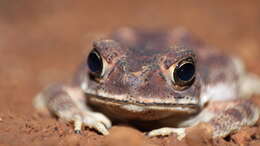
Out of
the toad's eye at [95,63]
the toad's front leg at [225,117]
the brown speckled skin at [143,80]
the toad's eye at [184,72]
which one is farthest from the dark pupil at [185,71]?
the toad's eye at [95,63]

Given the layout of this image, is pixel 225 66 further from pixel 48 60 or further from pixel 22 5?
pixel 22 5

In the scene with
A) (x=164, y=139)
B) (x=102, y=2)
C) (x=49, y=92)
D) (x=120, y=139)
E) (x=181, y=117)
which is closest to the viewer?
(x=120, y=139)

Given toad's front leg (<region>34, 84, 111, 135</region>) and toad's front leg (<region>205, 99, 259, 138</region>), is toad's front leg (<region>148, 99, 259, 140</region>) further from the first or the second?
toad's front leg (<region>34, 84, 111, 135</region>)

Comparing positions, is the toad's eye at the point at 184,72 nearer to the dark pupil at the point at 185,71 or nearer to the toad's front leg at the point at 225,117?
the dark pupil at the point at 185,71

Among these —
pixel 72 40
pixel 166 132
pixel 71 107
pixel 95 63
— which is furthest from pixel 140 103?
pixel 72 40

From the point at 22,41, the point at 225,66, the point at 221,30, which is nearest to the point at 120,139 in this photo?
the point at 225,66

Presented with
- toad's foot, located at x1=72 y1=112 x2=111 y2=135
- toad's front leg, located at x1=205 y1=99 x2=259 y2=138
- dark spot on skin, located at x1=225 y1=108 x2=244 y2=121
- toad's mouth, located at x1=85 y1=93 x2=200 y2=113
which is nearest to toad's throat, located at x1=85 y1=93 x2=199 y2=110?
toad's mouth, located at x1=85 y1=93 x2=200 y2=113

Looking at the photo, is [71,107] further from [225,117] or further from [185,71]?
Result: [225,117]
